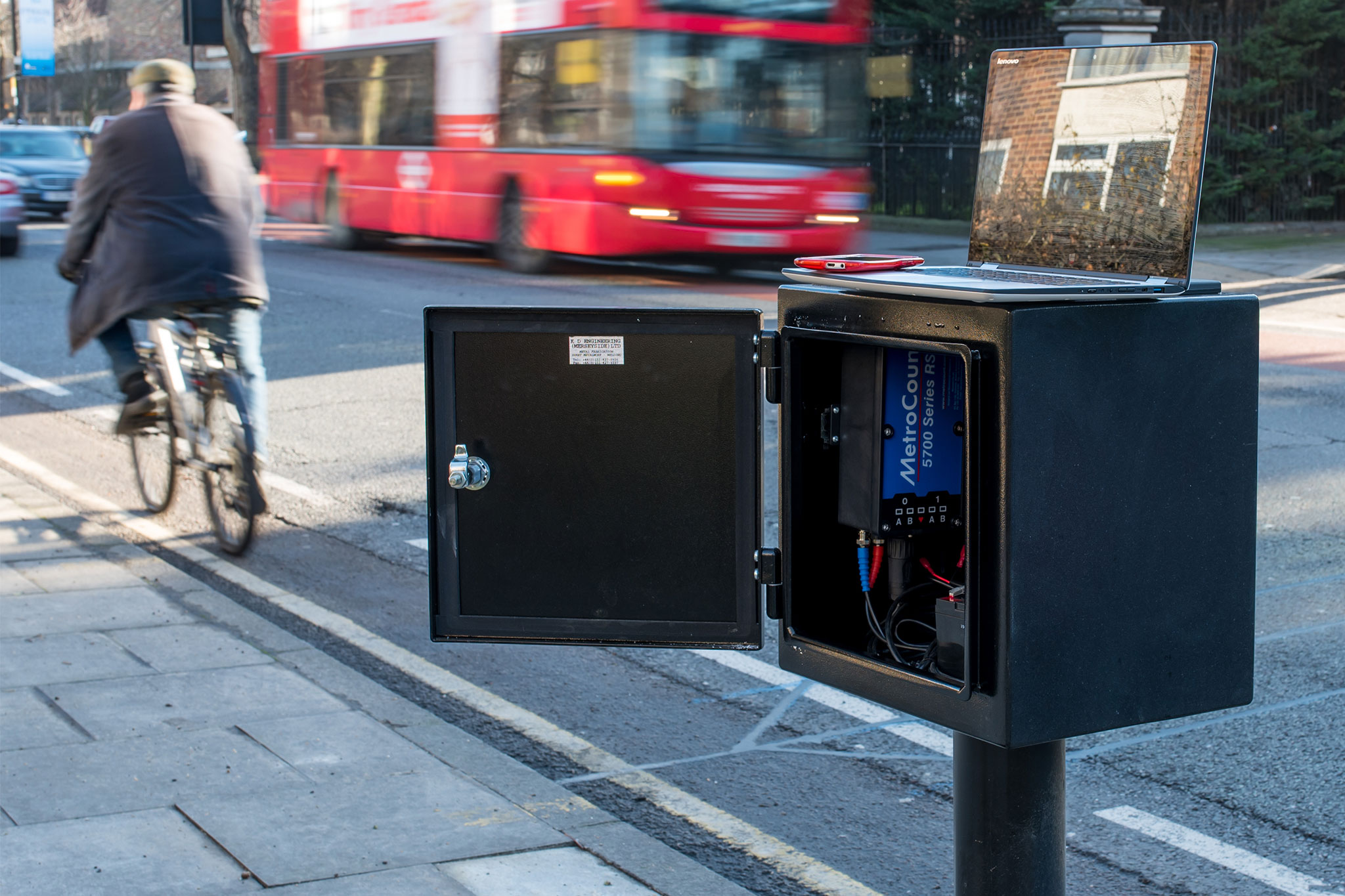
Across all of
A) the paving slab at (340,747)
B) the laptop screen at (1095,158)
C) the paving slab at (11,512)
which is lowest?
the paving slab at (340,747)

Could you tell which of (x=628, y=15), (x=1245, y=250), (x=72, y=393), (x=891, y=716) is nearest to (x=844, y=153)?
(x=628, y=15)

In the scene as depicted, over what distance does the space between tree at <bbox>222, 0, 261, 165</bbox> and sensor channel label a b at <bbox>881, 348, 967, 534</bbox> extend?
36.0 m

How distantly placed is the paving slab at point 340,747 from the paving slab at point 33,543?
2.21m

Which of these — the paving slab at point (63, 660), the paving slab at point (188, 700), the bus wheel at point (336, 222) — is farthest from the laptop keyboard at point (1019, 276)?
the bus wheel at point (336, 222)

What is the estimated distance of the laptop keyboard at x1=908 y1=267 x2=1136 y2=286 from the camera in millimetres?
2090

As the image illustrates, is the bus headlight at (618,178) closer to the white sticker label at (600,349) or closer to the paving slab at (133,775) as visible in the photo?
the paving slab at (133,775)

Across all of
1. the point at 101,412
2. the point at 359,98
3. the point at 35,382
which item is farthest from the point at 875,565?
the point at 359,98

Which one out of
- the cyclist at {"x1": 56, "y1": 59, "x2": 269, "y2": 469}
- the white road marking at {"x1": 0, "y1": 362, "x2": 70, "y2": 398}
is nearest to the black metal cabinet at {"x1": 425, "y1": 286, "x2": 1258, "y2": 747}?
the cyclist at {"x1": 56, "y1": 59, "x2": 269, "y2": 469}

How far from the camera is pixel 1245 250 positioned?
2012 cm

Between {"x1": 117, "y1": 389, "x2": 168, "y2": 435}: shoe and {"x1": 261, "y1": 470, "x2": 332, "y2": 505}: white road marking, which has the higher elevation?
{"x1": 117, "y1": 389, "x2": 168, "y2": 435}: shoe

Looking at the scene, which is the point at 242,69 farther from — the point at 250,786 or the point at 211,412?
the point at 250,786

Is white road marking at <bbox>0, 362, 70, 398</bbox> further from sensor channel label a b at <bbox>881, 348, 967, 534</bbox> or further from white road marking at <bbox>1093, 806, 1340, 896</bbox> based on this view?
sensor channel label a b at <bbox>881, 348, 967, 534</bbox>

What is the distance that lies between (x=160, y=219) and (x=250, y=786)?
10.1 ft

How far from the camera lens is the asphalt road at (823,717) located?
3.50 meters
